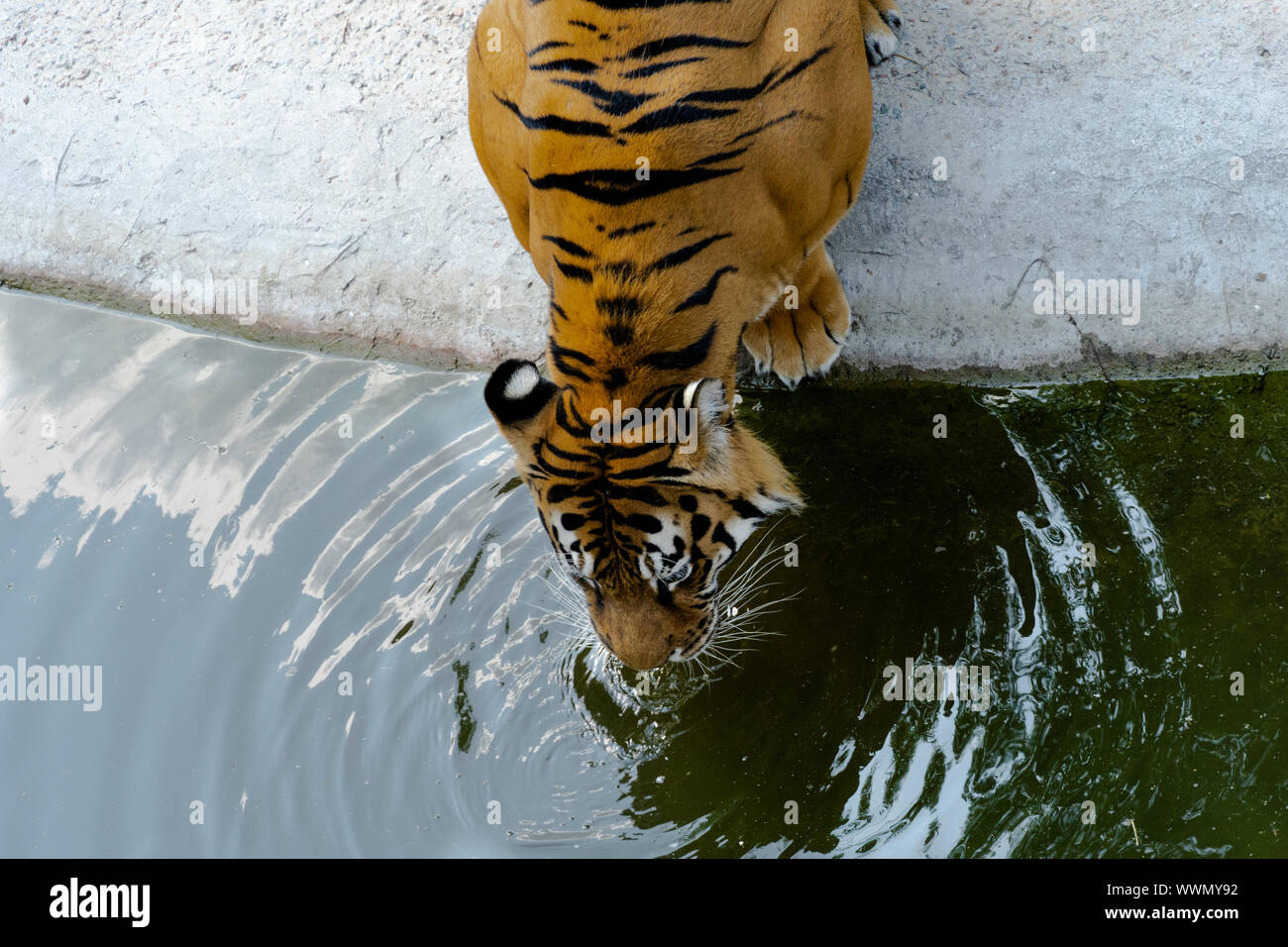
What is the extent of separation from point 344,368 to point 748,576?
176 cm

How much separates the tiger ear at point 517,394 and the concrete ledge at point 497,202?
1578mm

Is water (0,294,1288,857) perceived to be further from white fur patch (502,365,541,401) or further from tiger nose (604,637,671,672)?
white fur patch (502,365,541,401)

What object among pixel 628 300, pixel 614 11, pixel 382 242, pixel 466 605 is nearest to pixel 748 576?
pixel 466 605

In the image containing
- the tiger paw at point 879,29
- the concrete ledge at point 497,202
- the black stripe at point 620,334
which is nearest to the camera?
the black stripe at point 620,334

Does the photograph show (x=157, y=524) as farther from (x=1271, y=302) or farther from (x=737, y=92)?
(x=1271, y=302)

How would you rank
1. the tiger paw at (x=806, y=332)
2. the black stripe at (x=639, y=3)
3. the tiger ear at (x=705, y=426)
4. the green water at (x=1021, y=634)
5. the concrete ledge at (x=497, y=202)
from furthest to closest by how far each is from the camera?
the concrete ledge at (x=497, y=202), the tiger paw at (x=806, y=332), the green water at (x=1021, y=634), the black stripe at (x=639, y=3), the tiger ear at (x=705, y=426)

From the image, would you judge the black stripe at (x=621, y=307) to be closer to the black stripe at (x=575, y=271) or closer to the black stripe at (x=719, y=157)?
the black stripe at (x=575, y=271)

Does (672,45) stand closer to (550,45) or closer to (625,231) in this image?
(550,45)

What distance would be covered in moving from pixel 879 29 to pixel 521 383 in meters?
2.31

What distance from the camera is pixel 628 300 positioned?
8.55 ft

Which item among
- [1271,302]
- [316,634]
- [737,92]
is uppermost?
[737,92]

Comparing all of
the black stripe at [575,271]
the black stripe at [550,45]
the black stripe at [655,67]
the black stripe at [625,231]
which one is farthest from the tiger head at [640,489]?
the black stripe at [550,45]

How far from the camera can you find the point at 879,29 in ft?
13.6

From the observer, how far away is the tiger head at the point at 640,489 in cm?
258
